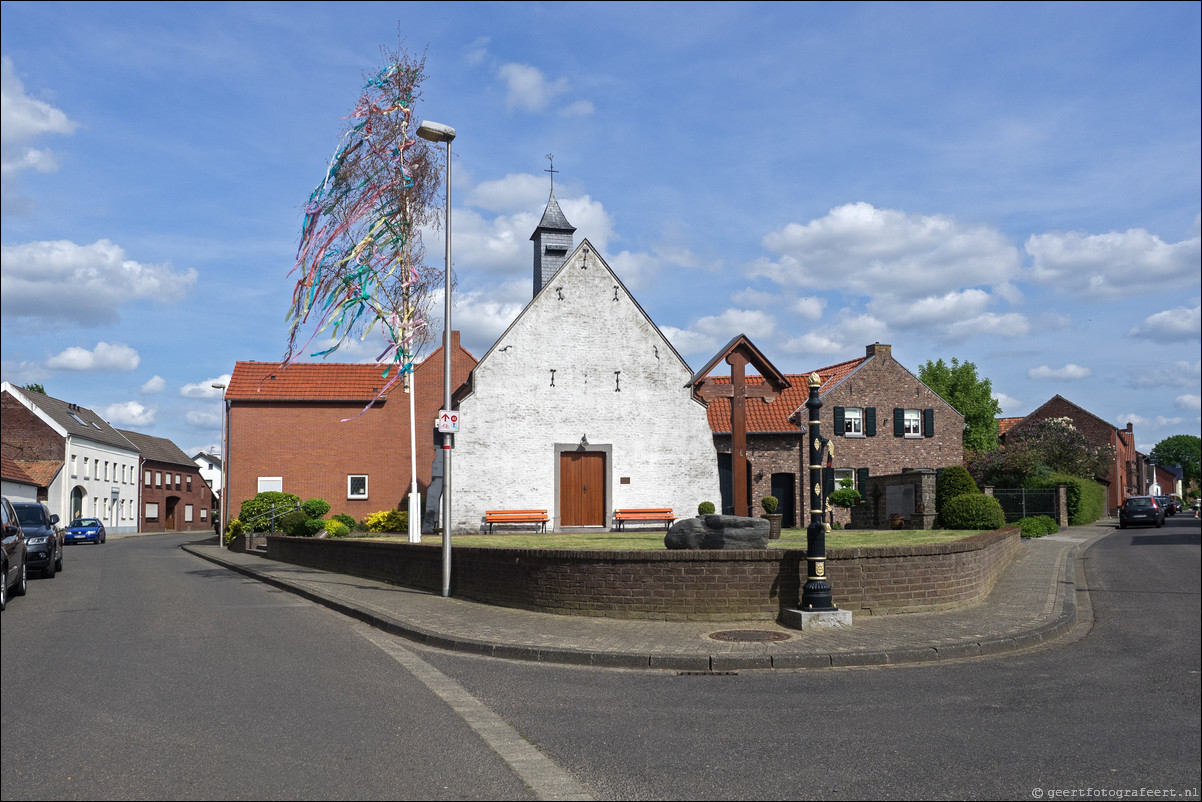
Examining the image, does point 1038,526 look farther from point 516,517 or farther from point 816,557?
point 816,557

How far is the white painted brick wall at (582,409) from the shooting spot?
27625mm

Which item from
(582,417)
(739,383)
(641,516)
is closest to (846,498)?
(641,516)

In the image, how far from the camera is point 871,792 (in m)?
5.23

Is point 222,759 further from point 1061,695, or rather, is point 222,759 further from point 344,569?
point 344,569

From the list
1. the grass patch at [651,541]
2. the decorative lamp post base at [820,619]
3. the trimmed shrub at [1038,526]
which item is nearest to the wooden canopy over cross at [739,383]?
the grass patch at [651,541]

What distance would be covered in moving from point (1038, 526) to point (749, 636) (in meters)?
26.1

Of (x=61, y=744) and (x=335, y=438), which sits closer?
(x=61, y=744)

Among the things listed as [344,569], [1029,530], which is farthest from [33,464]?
[1029,530]

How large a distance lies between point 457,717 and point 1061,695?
525cm

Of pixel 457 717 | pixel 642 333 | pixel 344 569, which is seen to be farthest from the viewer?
pixel 642 333

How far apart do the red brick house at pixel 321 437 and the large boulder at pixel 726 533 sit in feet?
95.4

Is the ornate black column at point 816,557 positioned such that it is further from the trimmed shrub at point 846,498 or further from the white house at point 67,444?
the white house at point 67,444

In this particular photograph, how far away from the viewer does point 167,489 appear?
75000 millimetres

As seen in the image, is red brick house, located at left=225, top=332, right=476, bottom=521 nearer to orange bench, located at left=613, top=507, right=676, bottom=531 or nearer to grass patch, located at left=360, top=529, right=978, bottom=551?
orange bench, located at left=613, top=507, right=676, bottom=531
